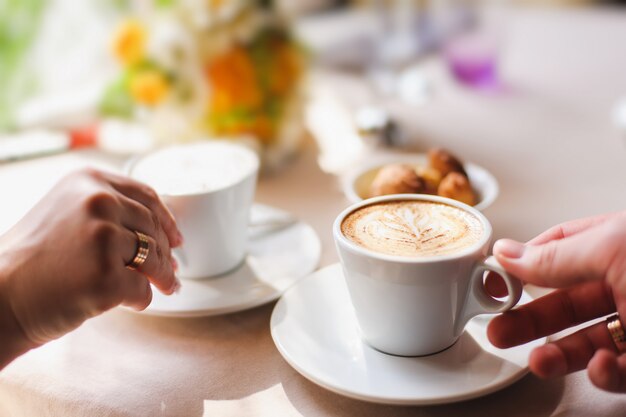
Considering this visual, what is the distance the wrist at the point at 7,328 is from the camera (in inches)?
24.2

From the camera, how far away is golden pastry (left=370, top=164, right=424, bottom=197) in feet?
2.84

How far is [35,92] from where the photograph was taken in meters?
1.51

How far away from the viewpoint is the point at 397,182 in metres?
0.87

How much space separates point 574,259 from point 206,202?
0.40m

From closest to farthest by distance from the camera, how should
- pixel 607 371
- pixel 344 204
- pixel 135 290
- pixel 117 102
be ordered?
pixel 607 371
pixel 135 290
pixel 344 204
pixel 117 102

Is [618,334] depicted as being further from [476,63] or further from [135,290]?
[476,63]

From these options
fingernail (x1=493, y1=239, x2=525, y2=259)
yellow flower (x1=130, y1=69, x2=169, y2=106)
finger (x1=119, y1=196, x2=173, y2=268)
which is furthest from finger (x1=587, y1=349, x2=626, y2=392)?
yellow flower (x1=130, y1=69, x2=169, y2=106)

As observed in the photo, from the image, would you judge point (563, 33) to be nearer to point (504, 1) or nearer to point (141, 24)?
point (504, 1)

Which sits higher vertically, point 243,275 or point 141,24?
point 141,24

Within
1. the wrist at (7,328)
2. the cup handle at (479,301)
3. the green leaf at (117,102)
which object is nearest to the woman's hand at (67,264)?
the wrist at (7,328)

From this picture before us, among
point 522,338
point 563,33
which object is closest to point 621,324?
point 522,338

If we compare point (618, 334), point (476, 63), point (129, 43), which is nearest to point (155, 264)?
point (618, 334)

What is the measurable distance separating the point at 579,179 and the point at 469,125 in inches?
12.0

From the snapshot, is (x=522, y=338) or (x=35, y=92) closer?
(x=522, y=338)
